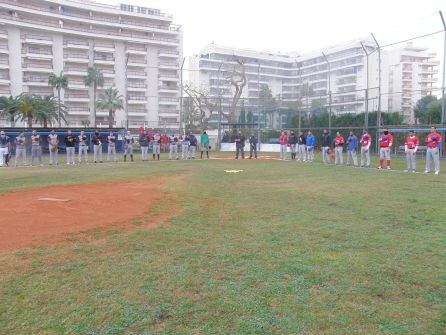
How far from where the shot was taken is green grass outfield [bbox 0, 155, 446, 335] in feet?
12.0

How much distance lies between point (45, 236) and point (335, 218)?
5490 millimetres

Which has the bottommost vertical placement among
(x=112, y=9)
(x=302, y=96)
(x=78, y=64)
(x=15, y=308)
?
(x=15, y=308)

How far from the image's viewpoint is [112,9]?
74.1m

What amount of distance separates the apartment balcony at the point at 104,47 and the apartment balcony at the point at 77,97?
899 cm

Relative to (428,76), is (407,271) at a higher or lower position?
lower

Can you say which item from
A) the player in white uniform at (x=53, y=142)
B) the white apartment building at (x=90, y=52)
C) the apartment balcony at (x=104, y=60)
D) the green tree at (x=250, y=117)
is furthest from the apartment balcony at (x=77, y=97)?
the player in white uniform at (x=53, y=142)

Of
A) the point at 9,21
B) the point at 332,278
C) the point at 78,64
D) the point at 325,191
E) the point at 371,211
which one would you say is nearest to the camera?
the point at 332,278

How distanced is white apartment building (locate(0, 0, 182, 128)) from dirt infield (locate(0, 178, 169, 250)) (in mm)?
50781

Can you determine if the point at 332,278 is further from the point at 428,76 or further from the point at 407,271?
the point at 428,76

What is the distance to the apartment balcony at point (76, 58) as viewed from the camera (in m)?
69.8

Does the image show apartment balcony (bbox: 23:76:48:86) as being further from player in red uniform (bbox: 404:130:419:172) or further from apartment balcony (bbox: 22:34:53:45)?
player in red uniform (bbox: 404:130:419:172)

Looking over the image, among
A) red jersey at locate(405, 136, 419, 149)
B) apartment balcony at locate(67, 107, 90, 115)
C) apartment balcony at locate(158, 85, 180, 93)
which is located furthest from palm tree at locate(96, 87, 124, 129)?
red jersey at locate(405, 136, 419, 149)

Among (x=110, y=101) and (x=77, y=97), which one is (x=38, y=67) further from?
(x=110, y=101)

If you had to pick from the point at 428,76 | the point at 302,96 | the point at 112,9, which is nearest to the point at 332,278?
the point at 302,96
